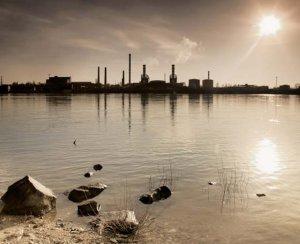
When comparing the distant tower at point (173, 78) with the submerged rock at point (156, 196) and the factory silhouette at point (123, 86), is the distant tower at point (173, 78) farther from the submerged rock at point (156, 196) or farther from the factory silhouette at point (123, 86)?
the submerged rock at point (156, 196)

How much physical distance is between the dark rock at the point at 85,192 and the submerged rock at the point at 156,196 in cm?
169

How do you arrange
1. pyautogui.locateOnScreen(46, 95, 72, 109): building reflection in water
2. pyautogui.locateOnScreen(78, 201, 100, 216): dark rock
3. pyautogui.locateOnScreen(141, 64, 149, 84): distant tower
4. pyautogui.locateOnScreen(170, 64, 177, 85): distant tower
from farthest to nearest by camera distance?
pyautogui.locateOnScreen(141, 64, 149, 84): distant tower < pyautogui.locateOnScreen(170, 64, 177, 85): distant tower < pyautogui.locateOnScreen(46, 95, 72, 109): building reflection in water < pyautogui.locateOnScreen(78, 201, 100, 216): dark rock

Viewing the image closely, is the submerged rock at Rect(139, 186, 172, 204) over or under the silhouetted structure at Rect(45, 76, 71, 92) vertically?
under

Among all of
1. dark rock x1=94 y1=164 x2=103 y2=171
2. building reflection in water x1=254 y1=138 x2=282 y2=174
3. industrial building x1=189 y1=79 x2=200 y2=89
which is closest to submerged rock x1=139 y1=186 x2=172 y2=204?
dark rock x1=94 y1=164 x2=103 y2=171

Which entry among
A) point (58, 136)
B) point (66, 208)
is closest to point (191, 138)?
point (58, 136)

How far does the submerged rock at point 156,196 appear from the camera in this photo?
12.0 metres

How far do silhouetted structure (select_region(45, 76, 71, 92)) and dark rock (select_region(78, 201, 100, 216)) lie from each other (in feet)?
486

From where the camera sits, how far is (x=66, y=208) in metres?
11.3

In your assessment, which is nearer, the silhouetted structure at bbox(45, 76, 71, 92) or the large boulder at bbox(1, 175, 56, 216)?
the large boulder at bbox(1, 175, 56, 216)

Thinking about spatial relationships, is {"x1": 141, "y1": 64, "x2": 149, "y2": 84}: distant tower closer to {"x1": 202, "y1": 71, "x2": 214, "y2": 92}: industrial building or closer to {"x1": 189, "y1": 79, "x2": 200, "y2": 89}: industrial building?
{"x1": 189, "y1": 79, "x2": 200, "y2": 89}: industrial building

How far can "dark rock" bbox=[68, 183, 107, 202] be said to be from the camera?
12062 mm

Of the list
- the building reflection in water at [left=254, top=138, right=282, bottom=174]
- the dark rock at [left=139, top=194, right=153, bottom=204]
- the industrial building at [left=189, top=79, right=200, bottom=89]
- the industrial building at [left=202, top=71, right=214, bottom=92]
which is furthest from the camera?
the industrial building at [left=202, top=71, right=214, bottom=92]

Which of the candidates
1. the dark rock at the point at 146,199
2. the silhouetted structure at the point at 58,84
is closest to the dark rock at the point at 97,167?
the dark rock at the point at 146,199

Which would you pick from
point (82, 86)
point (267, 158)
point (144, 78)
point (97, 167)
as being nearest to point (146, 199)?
point (97, 167)
